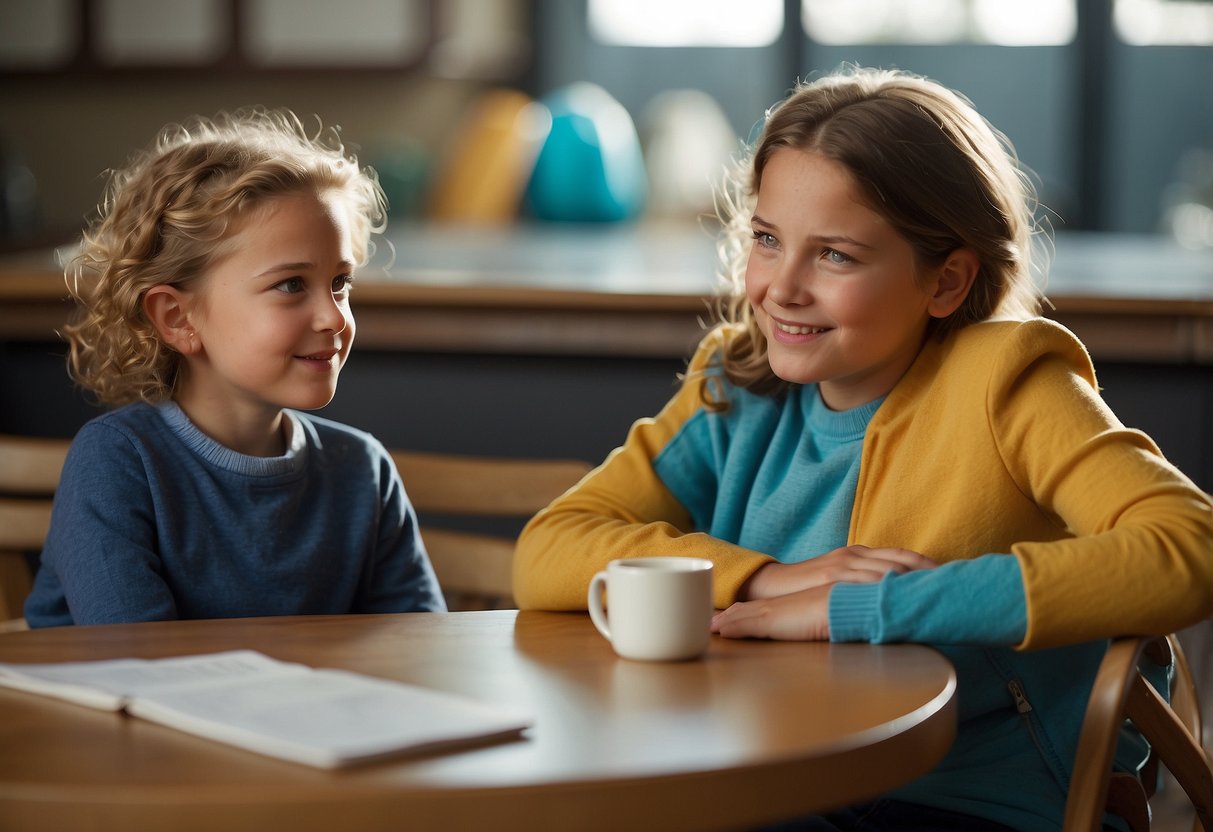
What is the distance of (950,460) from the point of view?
121cm

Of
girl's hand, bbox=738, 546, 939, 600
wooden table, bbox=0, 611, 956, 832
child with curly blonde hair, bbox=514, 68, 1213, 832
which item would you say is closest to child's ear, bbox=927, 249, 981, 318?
child with curly blonde hair, bbox=514, 68, 1213, 832

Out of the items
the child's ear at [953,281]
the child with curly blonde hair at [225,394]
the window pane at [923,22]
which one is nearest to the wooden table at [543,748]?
the child with curly blonde hair at [225,394]

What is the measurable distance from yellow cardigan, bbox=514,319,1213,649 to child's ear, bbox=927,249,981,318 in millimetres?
28

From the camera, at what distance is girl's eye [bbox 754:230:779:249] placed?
1278 millimetres

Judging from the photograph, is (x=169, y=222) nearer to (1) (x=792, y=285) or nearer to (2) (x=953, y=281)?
(1) (x=792, y=285)

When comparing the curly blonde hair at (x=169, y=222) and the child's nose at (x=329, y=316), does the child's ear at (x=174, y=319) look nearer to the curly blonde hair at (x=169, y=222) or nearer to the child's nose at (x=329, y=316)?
the curly blonde hair at (x=169, y=222)

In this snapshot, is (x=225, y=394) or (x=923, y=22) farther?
(x=923, y=22)

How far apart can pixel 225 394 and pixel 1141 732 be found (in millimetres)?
864

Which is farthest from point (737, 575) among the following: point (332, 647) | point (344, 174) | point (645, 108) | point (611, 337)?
point (645, 108)

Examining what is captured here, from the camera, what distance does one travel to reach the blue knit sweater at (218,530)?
49.6 inches

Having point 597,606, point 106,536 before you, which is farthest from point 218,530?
point 597,606

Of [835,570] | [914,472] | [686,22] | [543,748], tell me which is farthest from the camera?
[686,22]

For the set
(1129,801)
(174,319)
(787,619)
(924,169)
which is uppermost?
(924,169)

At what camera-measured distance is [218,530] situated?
135cm
